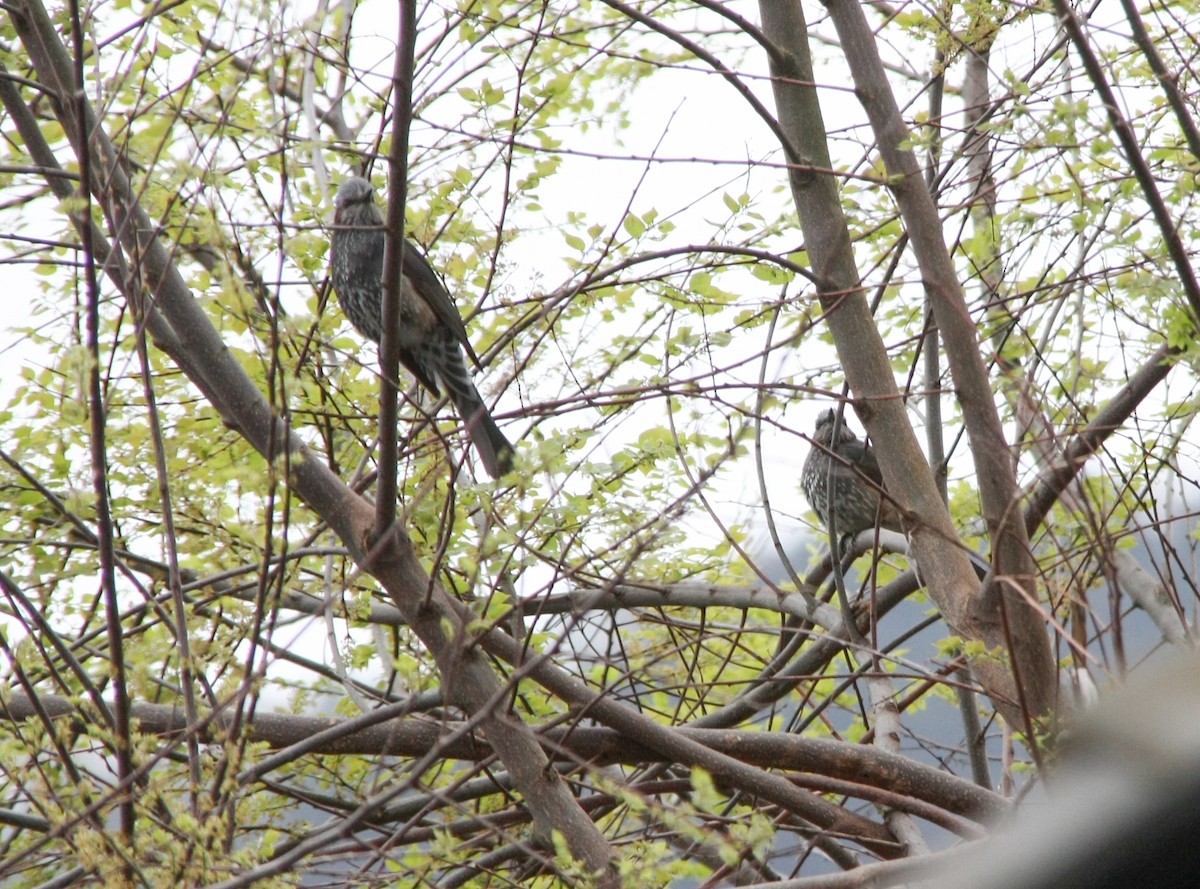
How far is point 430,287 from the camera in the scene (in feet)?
15.1

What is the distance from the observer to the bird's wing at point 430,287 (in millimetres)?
4500

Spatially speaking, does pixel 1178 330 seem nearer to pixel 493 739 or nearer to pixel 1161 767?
pixel 493 739

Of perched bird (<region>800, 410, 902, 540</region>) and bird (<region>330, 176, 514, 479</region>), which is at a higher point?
bird (<region>330, 176, 514, 479</region>)

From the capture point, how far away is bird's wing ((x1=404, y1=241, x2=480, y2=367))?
4.50m

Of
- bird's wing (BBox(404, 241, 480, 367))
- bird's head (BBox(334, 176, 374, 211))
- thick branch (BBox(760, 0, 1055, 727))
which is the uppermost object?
bird's head (BBox(334, 176, 374, 211))

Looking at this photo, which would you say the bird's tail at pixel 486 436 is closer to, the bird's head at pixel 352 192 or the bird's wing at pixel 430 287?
the bird's wing at pixel 430 287

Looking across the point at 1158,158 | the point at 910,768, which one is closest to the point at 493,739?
the point at 910,768

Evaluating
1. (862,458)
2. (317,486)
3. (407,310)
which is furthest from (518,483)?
(862,458)

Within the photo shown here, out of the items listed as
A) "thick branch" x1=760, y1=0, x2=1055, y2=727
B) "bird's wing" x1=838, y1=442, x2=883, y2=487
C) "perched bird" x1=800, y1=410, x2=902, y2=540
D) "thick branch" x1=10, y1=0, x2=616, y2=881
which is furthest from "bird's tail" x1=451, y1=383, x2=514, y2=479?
"bird's wing" x1=838, y1=442, x2=883, y2=487

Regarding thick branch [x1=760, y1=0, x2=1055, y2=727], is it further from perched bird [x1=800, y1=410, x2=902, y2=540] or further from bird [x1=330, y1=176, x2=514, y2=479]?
perched bird [x1=800, y1=410, x2=902, y2=540]

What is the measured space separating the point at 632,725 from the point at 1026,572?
1.06 m

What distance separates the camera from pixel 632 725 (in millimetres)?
3150

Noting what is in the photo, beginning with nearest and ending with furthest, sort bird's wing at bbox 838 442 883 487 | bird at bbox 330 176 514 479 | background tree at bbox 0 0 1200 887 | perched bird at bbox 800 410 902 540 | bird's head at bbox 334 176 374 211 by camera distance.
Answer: background tree at bbox 0 0 1200 887, bird's head at bbox 334 176 374 211, bird at bbox 330 176 514 479, perched bird at bbox 800 410 902 540, bird's wing at bbox 838 442 883 487

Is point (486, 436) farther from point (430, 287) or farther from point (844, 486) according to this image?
point (844, 486)
